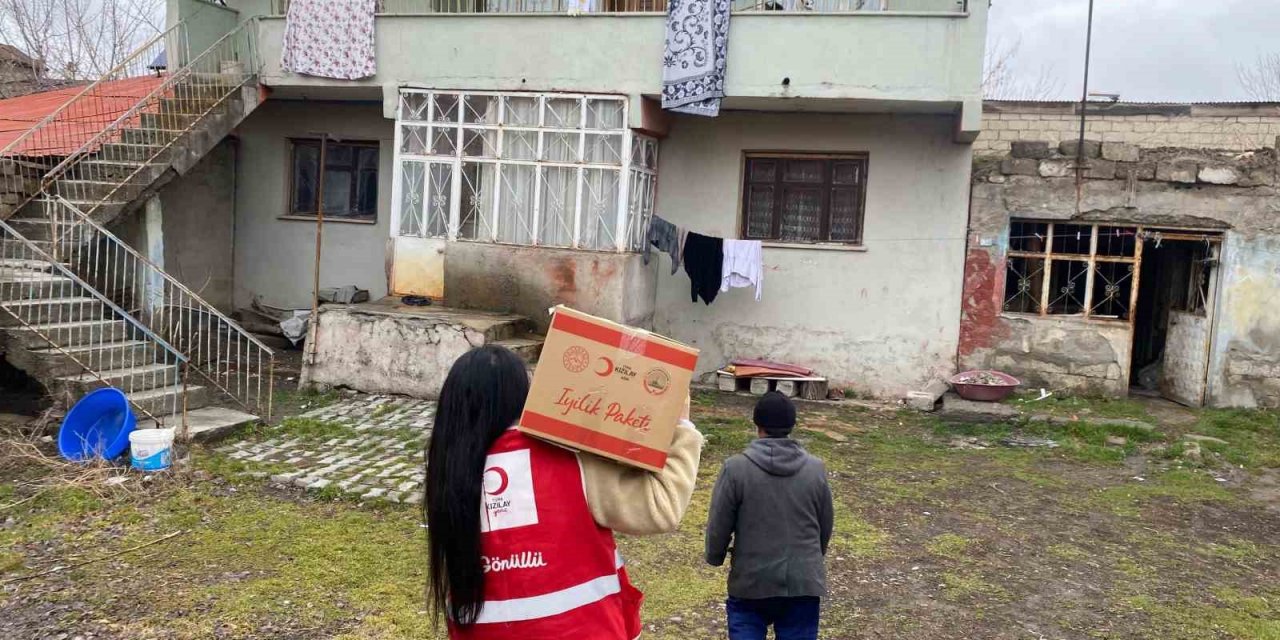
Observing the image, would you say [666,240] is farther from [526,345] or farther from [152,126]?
[152,126]

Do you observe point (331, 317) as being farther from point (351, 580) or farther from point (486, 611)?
point (486, 611)

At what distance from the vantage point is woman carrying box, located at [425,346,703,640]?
2.20 metres

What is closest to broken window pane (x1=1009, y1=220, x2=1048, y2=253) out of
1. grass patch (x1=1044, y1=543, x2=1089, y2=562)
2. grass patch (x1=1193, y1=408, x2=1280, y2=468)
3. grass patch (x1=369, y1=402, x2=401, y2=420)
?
grass patch (x1=1193, y1=408, x2=1280, y2=468)

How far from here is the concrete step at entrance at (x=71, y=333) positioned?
304 inches

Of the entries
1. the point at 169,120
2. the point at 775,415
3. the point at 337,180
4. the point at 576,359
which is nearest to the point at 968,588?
the point at 775,415

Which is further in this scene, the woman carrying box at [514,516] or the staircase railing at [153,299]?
the staircase railing at [153,299]

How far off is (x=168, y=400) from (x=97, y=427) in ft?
2.93

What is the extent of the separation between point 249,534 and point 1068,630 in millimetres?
4922

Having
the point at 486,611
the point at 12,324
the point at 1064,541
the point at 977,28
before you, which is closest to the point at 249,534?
the point at 12,324

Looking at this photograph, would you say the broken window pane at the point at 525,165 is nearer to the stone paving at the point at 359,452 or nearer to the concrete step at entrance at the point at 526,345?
the concrete step at entrance at the point at 526,345

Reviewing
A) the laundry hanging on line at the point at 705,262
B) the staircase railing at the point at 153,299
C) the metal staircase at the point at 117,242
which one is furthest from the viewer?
the laundry hanging on line at the point at 705,262

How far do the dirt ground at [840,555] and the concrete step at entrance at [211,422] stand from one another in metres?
0.18

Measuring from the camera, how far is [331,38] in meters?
11.3

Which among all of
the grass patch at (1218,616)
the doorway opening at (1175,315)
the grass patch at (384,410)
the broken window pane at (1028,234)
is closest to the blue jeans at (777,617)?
the grass patch at (1218,616)
